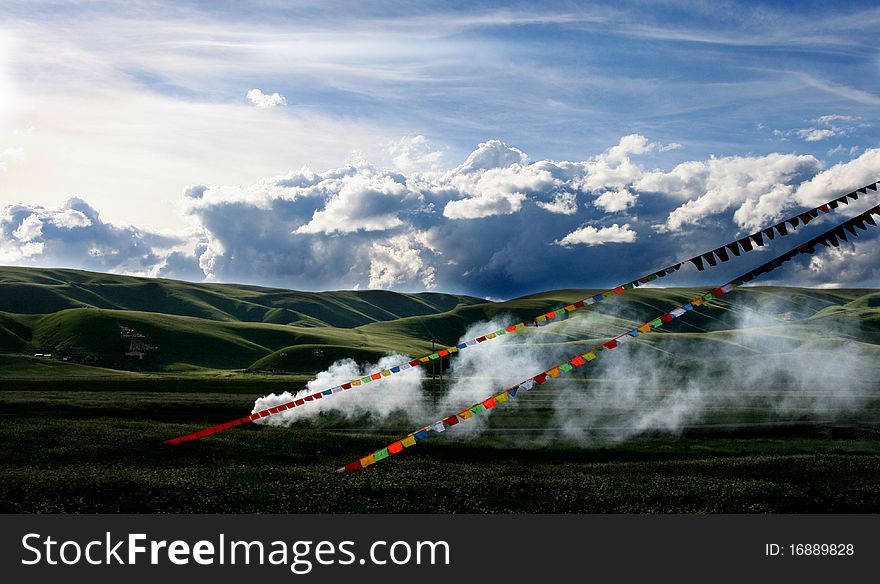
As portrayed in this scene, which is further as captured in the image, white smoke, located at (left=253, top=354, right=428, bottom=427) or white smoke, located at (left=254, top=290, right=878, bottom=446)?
white smoke, located at (left=254, top=290, right=878, bottom=446)

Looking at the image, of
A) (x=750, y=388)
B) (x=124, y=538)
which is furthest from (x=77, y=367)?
(x=124, y=538)

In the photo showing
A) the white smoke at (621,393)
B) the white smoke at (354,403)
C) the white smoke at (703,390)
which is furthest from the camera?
the white smoke at (703,390)

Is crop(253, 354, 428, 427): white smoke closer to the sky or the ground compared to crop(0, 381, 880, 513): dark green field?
closer to the sky

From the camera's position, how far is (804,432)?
211 feet

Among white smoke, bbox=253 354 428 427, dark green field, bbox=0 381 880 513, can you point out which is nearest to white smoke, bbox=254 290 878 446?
white smoke, bbox=253 354 428 427

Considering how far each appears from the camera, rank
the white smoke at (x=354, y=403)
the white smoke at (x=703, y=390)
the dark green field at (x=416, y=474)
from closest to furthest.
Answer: the dark green field at (x=416, y=474), the white smoke at (x=354, y=403), the white smoke at (x=703, y=390)

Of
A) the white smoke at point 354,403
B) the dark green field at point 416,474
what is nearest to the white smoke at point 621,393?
the white smoke at point 354,403

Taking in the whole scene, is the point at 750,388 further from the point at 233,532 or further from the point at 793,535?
the point at 233,532

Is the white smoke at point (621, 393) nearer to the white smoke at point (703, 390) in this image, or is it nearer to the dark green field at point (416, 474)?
the white smoke at point (703, 390)

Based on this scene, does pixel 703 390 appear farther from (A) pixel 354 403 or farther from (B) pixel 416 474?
(B) pixel 416 474

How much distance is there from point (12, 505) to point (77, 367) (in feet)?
571

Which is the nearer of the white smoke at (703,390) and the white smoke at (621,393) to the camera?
the white smoke at (621,393)

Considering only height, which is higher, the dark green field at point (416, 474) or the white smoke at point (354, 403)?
the white smoke at point (354, 403)

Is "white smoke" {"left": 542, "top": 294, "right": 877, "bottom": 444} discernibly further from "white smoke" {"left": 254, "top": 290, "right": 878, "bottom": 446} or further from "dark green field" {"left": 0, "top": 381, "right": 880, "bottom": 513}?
"dark green field" {"left": 0, "top": 381, "right": 880, "bottom": 513}
